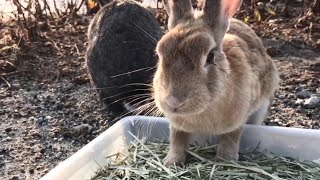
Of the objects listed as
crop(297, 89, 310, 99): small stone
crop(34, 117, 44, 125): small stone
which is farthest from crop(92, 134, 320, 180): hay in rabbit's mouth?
crop(297, 89, 310, 99): small stone

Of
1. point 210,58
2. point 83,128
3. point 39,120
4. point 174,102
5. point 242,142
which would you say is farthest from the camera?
point 39,120

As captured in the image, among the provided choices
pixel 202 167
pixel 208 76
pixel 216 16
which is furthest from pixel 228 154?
pixel 216 16

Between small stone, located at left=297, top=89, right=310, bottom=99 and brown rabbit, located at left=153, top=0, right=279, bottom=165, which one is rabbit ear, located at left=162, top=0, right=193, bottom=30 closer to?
brown rabbit, located at left=153, top=0, right=279, bottom=165

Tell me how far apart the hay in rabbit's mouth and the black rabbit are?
0.66 meters

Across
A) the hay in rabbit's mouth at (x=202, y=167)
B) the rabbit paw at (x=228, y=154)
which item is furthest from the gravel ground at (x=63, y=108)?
the rabbit paw at (x=228, y=154)

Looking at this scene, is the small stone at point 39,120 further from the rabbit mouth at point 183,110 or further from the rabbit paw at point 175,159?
the rabbit mouth at point 183,110

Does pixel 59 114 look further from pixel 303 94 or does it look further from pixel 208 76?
pixel 208 76

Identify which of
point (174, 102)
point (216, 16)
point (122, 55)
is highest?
point (216, 16)

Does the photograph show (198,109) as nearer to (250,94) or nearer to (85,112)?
(250,94)

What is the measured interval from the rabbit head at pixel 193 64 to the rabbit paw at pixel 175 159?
0.39 metres

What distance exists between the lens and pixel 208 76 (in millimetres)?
2367

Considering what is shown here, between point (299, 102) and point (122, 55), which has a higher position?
point (122, 55)

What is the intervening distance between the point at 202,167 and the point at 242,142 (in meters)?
0.36

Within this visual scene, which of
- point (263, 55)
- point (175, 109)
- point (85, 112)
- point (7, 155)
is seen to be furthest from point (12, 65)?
point (175, 109)
